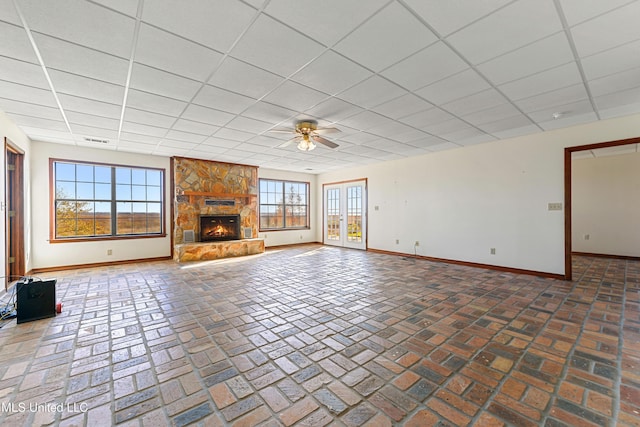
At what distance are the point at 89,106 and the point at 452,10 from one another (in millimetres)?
4261

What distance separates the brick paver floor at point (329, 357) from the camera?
63.1 inches

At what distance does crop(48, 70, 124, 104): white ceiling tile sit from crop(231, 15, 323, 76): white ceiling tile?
1702mm

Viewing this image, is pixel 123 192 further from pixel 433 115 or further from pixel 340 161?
pixel 433 115

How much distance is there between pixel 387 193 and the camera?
7.40 meters

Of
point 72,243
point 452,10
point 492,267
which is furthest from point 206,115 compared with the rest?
point 492,267

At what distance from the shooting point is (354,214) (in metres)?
8.41

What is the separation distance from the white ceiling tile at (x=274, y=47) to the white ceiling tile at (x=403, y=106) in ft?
4.59

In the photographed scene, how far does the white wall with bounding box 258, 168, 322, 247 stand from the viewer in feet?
28.0

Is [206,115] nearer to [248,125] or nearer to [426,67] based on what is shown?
[248,125]

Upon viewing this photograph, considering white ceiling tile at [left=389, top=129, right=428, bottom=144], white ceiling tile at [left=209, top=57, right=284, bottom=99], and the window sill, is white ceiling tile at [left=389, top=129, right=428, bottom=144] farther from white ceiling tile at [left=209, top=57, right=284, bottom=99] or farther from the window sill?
the window sill

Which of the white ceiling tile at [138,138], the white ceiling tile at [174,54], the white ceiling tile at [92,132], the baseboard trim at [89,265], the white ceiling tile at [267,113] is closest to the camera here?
the white ceiling tile at [174,54]

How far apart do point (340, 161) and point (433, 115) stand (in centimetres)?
351

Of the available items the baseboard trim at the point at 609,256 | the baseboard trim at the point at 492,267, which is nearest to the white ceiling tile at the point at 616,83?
the baseboard trim at the point at 492,267

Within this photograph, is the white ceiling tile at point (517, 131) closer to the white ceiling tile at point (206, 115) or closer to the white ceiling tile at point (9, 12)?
the white ceiling tile at point (206, 115)
